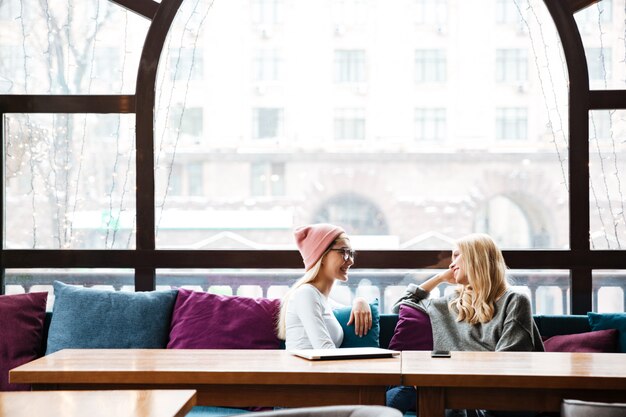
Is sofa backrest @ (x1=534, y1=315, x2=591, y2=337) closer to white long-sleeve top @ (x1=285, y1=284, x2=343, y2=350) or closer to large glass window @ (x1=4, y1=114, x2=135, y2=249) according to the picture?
white long-sleeve top @ (x1=285, y1=284, x2=343, y2=350)

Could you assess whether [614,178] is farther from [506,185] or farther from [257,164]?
[257,164]

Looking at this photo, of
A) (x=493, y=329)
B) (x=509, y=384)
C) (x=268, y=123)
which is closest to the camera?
(x=509, y=384)

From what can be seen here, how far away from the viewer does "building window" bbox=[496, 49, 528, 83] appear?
433 cm

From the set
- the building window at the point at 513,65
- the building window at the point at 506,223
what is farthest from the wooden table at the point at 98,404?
the building window at the point at 513,65

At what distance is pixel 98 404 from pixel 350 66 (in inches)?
109

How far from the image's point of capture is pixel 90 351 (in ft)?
10.3

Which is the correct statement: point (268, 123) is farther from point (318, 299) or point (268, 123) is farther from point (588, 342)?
point (588, 342)

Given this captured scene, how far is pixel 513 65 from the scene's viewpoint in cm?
434

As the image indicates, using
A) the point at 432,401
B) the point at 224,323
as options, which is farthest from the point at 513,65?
the point at 432,401

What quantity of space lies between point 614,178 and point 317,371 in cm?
246

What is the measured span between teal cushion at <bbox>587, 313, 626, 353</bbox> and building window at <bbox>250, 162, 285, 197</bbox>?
174 centimetres

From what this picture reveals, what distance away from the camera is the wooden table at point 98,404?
198 centimetres

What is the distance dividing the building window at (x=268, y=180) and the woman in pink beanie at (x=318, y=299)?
0.76 metres

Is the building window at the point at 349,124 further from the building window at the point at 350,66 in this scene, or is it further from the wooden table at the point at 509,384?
the wooden table at the point at 509,384
